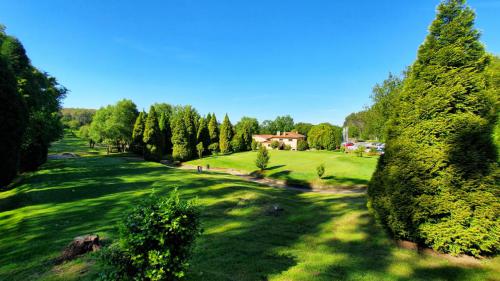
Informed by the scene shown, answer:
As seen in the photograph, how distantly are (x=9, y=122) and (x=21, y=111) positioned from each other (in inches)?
50.6

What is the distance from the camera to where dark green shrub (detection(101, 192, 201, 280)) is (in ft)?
11.4

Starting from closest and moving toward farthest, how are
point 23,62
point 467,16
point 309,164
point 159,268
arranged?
1. point 159,268
2. point 467,16
3. point 23,62
4. point 309,164

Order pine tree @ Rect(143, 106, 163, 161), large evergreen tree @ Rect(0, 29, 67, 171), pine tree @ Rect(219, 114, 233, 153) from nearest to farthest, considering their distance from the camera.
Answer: large evergreen tree @ Rect(0, 29, 67, 171) → pine tree @ Rect(143, 106, 163, 161) → pine tree @ Rect(219, 114, 233, 153)

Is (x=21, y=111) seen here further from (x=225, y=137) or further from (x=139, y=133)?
(x=225, y=137)

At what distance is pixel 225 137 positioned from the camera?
54156 millimetres

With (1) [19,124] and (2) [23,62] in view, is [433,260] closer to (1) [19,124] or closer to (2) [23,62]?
(1) [19,124]

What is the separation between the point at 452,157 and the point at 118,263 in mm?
7786

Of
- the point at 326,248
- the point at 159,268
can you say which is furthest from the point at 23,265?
the point at 326,248

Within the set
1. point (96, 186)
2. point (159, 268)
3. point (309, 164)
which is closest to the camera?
point (159, 268)

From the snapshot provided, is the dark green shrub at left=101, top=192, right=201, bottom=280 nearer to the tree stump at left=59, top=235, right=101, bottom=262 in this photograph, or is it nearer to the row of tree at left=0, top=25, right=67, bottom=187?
the tree stump at left=59, top=235, right=101, bottom=262

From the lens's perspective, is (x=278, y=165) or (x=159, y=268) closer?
(x=159, y=268)

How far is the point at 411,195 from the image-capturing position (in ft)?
19.9

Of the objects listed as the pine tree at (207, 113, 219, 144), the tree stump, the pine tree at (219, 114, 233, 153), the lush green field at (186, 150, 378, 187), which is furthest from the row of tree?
the pine tree at (219, 114, 233, 153)

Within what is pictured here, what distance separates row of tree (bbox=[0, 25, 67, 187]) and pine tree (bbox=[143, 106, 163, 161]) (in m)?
13.7
